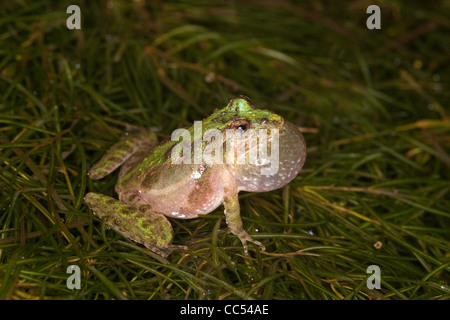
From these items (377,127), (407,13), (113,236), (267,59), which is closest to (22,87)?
(113,236)

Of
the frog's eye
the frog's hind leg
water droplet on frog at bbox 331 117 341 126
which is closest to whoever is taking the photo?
the frog's eye

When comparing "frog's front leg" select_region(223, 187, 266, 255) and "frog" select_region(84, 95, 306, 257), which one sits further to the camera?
"frog's front leg" select_region(223, 187, 266, 255)

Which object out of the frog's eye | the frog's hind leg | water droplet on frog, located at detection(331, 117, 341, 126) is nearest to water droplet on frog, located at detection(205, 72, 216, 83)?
the frog's hind leg

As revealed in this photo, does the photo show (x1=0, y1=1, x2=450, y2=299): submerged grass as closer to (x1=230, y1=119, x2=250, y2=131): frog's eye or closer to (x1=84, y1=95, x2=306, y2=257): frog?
(x1=84, y1=95, x2=306, y2=257): frog

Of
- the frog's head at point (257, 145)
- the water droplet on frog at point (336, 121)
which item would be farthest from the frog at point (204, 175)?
the water droplet on frog at point (336, 121)

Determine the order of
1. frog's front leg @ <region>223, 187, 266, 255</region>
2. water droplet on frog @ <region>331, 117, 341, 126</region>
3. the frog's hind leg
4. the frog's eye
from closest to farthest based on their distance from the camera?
the frog's eye, frog's front leg @ <region>223, 187, 266, 255</region>, the frog's hind leg, water droplet on frog @ <region>331, 117, 341, 126</region>

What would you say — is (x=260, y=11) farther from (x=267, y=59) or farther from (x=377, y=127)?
(x=377, y=127)

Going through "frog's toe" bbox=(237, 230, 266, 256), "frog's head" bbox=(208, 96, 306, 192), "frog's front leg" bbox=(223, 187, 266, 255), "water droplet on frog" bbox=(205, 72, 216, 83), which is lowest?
"frog's toe" bbox=(237, 230, 266, 256)
